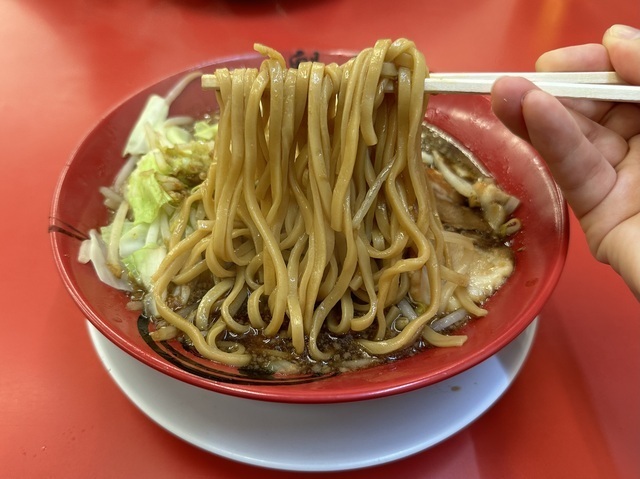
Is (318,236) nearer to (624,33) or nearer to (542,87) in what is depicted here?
(542,87)

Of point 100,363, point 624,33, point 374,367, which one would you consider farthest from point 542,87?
point 100,363

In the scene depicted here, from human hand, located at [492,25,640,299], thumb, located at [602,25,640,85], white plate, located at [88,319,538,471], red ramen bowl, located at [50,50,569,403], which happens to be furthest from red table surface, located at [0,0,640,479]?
thumb, located at [602,25,640,85]

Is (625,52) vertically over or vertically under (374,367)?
over

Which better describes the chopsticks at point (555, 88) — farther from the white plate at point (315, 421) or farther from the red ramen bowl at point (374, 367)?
the white plate at point (315, 421)

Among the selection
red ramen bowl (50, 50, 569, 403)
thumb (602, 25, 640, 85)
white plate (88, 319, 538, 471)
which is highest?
thumb (602, 25, 640, 85)

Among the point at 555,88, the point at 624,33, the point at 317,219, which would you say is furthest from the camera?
the point at 624,33

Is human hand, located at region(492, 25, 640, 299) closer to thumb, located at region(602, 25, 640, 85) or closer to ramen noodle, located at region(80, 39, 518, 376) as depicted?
thumb, located at region(602, 25, 640, 85)

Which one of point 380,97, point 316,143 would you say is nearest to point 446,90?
point 380,97
